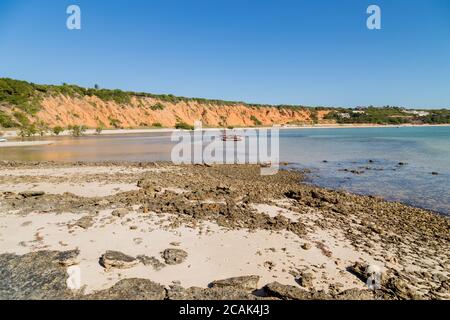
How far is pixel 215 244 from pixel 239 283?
171cm

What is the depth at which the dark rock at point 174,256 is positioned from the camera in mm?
5539

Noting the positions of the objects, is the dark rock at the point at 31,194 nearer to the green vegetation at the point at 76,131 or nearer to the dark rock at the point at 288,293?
the dark rock at the point at 288,293

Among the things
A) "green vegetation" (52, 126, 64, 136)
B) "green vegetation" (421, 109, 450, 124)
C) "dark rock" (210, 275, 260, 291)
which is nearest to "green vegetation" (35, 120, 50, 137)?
"green vegetation" (52, 126, 64, 136)

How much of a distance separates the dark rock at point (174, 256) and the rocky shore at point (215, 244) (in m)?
0.03

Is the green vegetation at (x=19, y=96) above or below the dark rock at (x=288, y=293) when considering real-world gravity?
above

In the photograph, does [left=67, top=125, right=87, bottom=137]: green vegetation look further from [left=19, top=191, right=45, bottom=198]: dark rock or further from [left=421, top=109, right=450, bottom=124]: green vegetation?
[left=421, top=109, right=450, bottom=124]: green vegetation

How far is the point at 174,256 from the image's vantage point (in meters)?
5.70

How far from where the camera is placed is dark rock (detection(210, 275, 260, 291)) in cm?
471

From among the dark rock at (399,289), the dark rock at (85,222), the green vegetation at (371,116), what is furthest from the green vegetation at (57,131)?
the green vegetation at (371,116)

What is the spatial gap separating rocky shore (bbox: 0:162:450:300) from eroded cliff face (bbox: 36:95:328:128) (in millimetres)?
55938

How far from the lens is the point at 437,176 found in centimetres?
1636

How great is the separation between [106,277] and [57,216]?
3.93 meters
